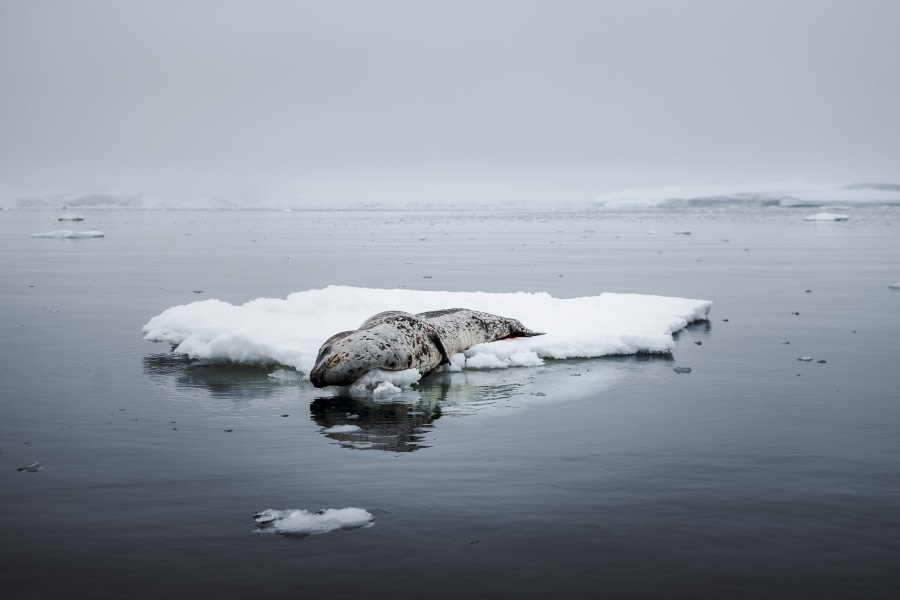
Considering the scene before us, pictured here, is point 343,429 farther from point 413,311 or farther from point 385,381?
point 413,311

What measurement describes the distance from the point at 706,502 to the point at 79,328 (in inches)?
337

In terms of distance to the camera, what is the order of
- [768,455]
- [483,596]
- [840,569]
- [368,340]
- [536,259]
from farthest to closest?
[536,259] < [368,340] < [768,455] < [840,569] < [483,596]

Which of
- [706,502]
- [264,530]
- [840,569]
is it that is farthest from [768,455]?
[264,530]

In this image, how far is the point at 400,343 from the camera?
7871 millimetres

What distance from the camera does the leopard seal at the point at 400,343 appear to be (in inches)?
291

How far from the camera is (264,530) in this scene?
415 cm

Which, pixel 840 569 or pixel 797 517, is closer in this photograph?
pixel 840 569

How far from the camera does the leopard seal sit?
24.3 feet

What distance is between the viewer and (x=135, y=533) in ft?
13.5

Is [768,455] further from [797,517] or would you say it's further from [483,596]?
[483,596]

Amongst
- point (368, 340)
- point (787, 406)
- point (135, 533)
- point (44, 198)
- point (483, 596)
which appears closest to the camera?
point (483, 596)

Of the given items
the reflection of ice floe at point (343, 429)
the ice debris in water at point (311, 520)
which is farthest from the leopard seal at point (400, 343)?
the ice debris in water at point (311, 520)

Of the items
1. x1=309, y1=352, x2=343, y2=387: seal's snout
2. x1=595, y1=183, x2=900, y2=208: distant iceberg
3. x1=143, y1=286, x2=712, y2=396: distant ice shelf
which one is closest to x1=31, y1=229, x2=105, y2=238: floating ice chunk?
x1=143, y1=286, x2=712, y2=396: distant ice shelf

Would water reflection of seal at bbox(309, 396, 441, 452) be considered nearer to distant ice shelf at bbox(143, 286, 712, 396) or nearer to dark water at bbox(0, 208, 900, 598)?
dark water at bbox(0, 208, 900, 598)
